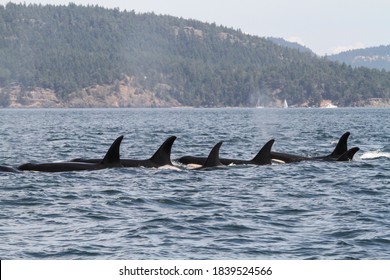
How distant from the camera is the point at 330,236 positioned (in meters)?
19.7

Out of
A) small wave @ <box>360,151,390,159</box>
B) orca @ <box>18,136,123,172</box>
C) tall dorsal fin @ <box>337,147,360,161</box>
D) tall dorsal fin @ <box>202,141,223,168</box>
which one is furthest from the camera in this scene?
small wave @ <box>360,151,390,159</box>

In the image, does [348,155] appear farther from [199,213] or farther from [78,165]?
[199,213]

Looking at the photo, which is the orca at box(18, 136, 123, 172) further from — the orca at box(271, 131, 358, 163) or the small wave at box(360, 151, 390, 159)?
the small wave at box(360, 151, 390, 159)

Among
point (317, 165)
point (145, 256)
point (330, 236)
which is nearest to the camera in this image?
point (145, 256)

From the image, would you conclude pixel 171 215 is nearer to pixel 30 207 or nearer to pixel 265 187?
pixel 30 207

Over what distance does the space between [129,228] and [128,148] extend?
32532mm

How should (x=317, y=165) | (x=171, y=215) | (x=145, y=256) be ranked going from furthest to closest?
1. (x=317, y=165)
2. (x=171, y=215)
3. (x=145, y=256)

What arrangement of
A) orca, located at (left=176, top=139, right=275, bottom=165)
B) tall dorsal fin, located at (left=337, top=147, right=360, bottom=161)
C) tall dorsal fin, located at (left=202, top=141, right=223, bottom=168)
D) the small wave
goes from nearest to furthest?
tall dorsal fin, located at (left=202, top=141, right=223, bottom=168) → orca, located at (left=176, top=139, right=275, bottom=165) → tall dorsal fin, located at (left=337, top=147, right=360, bottom=161) → the small wave

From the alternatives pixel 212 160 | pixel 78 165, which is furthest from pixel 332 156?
pixel 78 165

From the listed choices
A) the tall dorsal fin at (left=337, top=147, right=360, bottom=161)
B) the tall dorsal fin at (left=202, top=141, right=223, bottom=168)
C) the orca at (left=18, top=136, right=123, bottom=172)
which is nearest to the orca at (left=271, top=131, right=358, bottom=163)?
the tall dorsal fin at (left=337, top=147, right=360, bottom=161)

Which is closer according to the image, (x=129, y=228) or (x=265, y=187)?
(x=129, y=228)

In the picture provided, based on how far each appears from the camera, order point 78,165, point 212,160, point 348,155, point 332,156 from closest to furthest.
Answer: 1. point 78,165
2. point 212,160
3. point 348,155
4. point 332,156

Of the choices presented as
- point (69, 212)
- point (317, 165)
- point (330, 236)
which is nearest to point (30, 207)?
point (69, 212)

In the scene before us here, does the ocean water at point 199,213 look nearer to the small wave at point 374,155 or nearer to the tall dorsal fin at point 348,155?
the tall dorsal fin at point 348,155
